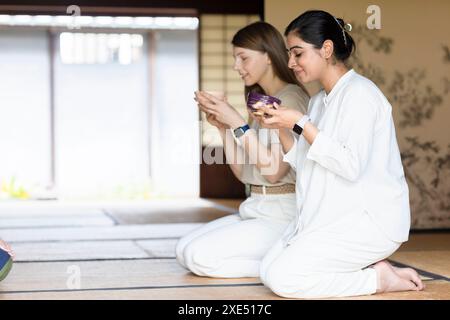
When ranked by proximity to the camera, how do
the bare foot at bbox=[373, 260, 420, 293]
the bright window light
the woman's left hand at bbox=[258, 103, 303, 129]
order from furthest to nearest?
1. the bright window light
2. the bare foot at bbox=[373, 260, 420, 293]
3. the woman's left hand at bbox=[258, 103, 303, 129]

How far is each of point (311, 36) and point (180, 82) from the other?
7651 millimetres

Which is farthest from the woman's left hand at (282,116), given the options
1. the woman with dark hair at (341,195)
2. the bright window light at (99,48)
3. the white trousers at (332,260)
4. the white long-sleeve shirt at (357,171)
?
the bright window light at (99,48)

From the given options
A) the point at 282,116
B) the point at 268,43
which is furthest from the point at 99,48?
the point at 282,116

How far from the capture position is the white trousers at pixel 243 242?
11.8 ft

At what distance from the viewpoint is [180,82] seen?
10.7 meters

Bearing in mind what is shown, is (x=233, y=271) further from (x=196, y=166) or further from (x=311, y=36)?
(x=196, y=166)

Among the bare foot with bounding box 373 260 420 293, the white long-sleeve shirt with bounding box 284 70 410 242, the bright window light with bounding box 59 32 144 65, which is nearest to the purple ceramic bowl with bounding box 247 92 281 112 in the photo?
the white long-sleeve shirt with bounding box 284 70 410 242

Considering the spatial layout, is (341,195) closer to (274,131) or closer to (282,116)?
(282,116)

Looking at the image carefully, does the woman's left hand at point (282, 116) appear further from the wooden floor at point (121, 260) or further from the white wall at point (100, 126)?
the white wall at point (100, 126)

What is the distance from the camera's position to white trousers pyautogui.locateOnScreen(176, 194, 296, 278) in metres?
3.59

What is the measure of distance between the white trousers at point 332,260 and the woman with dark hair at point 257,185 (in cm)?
48

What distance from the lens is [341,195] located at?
308cm

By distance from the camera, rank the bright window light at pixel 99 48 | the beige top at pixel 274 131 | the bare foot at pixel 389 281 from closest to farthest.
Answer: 1. the bare foot at pixel 389 281
2. the beige top at pixel 274 131
3. the bright window light at pixel 99 48

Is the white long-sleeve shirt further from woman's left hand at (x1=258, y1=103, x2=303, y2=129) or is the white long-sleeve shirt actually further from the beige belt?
the beige belt
